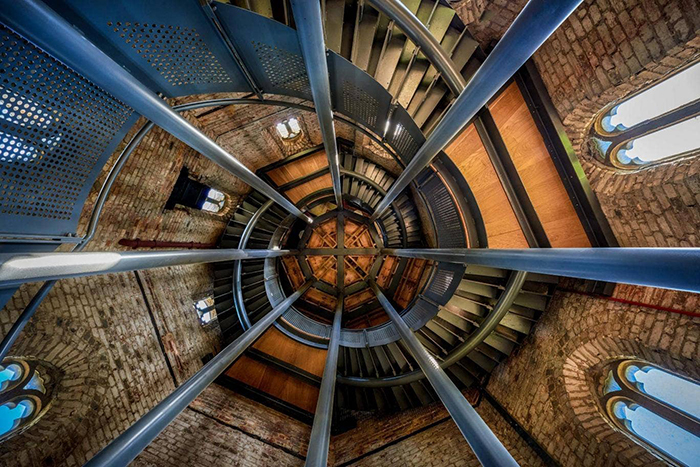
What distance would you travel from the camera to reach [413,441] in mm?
5023

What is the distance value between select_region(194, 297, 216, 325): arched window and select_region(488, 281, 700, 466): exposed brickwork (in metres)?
7.38

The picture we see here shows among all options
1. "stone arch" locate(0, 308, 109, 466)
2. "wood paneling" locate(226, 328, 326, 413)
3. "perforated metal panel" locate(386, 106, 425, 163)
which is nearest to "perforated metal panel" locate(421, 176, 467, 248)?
"perforated metal panel" locate(386, 106, 425, 163)

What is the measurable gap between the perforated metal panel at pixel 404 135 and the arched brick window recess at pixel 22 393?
6158 millimetres

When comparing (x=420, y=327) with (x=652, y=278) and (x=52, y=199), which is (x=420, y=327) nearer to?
(x=652, y=278)

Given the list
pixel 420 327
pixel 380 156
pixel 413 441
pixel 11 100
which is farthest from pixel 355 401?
pixel 11 100

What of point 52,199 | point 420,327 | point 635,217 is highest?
point 635,217

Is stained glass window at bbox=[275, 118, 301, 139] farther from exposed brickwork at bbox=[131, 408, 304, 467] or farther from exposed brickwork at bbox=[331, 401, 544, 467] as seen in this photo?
exposed brickwork at bbox=[331, 401, 544, 467]

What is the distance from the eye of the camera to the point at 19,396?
11.5 feet

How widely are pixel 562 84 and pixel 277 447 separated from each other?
8043 millimetres

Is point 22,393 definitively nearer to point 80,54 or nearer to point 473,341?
point 80,54

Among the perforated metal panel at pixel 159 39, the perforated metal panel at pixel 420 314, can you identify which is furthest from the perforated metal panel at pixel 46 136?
the perforated metal panel at pixel 420 314

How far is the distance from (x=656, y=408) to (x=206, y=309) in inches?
356

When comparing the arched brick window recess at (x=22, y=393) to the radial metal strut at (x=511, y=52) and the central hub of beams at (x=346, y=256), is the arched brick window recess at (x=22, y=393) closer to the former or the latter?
the radial metal strut at (x=511, y=52)

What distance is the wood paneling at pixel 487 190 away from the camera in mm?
4305
